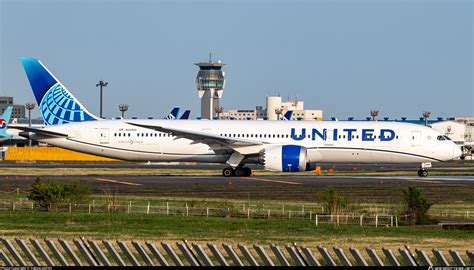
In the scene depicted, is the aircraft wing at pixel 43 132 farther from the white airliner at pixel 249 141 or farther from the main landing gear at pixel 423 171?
the main landing gear at pixel 423 171

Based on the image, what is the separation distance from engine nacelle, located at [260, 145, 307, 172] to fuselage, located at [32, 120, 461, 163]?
2426 mm

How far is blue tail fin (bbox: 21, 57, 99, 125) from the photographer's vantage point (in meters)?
68.1

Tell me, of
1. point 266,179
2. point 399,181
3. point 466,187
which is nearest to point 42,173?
point 266,179

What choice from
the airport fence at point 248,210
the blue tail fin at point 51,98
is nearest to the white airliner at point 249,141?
the blue tail fin at point 51,98

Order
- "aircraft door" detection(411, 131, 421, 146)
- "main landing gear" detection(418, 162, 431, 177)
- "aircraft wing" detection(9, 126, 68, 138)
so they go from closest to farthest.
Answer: "aircraft door" detection(411, 131, 421, 146)
"aircraft wing" detection(9, 126, 68, 138)
"main landing gear" detection(418, 162, 431, 177)

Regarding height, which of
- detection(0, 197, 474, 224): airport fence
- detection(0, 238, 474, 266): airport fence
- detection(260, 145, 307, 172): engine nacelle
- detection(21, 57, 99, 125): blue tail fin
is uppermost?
detection(21, 57, 99, 125): blue tail fin

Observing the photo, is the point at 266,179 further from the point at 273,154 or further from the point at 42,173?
the point at 42,173

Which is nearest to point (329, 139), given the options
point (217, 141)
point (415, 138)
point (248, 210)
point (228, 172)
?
point (415, 138)

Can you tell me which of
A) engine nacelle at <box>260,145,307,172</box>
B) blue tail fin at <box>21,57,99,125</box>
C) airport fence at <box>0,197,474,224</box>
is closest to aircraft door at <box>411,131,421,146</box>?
engine nacelle at <box>260,145,307,172</box>

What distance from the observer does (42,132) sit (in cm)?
6469

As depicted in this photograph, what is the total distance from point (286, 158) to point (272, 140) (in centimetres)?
392

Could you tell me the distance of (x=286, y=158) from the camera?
60.8 metres

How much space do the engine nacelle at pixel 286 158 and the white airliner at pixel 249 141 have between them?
0.21ft

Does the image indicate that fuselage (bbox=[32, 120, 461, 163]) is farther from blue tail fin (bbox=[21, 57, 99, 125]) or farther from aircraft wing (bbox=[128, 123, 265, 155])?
blue tail fin (bbox=[21, 57, 99, 125])
